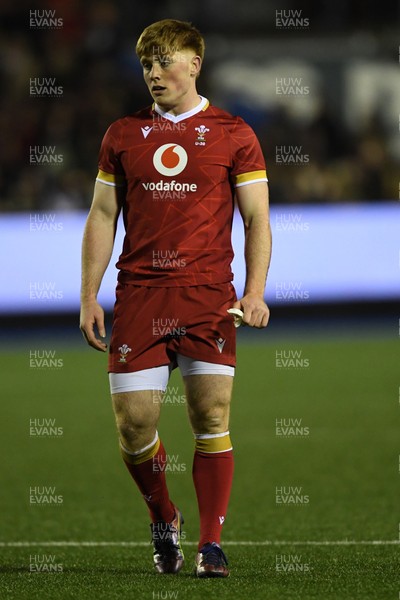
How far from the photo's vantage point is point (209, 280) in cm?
530

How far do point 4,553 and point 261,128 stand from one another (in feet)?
40.4

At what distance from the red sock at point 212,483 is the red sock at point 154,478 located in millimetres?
164

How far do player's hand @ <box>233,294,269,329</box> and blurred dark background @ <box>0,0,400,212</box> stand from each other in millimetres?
10503

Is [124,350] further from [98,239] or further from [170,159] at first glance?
[170,159]

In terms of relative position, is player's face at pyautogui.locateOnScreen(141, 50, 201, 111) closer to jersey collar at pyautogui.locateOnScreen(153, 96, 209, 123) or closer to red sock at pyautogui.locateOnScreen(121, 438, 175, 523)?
jersey collar at pyautogui.locateOnScreen(153, 96, 209, 123)

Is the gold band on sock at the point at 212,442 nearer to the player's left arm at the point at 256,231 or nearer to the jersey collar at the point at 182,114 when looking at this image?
the player's left arm at the point at 256,231

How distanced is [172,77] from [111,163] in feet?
1.40

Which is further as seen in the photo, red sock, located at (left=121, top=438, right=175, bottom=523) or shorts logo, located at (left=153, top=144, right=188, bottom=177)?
red sock, located at (left=121, top=438, right=175, bottom=523)

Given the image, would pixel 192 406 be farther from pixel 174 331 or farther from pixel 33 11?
pixel 33 11

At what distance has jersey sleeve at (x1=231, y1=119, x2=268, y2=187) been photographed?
5.29 meters

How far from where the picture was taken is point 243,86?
20156mm

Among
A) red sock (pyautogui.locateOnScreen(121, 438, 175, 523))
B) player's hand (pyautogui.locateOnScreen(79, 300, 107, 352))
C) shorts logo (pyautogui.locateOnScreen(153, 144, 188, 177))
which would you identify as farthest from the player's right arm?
red sock (pyautogui.locateOnScreen(121, 438, 175, 523))

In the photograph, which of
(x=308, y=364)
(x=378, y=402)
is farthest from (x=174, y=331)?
(x=308, y=364)

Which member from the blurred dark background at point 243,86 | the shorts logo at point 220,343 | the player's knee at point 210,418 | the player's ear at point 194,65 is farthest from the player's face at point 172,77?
the blurred dark background at point 243,86
